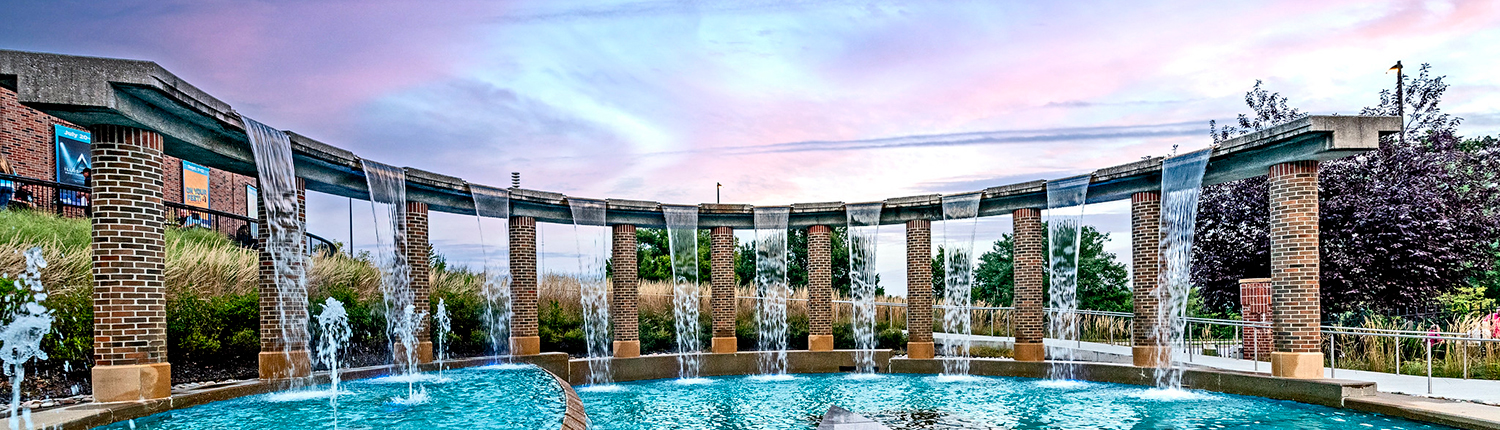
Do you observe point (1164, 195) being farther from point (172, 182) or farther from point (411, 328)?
point (172, 182)

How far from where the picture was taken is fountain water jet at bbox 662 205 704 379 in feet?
63.9

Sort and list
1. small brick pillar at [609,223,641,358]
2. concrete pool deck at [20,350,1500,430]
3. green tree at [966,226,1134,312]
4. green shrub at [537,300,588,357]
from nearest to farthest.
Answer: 1. concrete pool deck at [20,350,1500,430]
2. small brick pillar at [609,223,641,358]
3. green shrub at [537,300,588,357]
4. green tree at [966,226,1134,312]

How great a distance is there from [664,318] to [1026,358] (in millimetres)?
9050

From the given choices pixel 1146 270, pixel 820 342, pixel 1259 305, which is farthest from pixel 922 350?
pixel 1259 305

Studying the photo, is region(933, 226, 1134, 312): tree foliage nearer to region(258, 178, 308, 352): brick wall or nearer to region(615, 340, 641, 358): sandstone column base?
region(615, 340, 641, 358): sandstone column base

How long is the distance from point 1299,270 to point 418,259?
15183 millimetres

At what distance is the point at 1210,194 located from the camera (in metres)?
20.9

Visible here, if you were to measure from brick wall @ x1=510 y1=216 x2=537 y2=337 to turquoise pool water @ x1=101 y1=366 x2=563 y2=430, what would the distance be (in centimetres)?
419

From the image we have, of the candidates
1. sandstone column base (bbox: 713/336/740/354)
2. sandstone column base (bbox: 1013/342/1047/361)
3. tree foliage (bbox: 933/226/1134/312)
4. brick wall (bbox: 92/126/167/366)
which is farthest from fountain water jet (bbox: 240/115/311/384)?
tree foliage (bbox: 933/226/1134/312)

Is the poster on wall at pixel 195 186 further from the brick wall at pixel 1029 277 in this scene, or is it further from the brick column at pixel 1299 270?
the brick column at pixel 1299 270

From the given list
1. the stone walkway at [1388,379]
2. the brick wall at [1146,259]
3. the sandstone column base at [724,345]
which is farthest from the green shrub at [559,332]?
the brick wall at [1146,259]

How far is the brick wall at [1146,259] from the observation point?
633 inches

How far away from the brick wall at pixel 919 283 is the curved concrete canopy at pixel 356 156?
0.44 metres

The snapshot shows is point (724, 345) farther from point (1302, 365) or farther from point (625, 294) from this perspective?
point (1302, 365)
